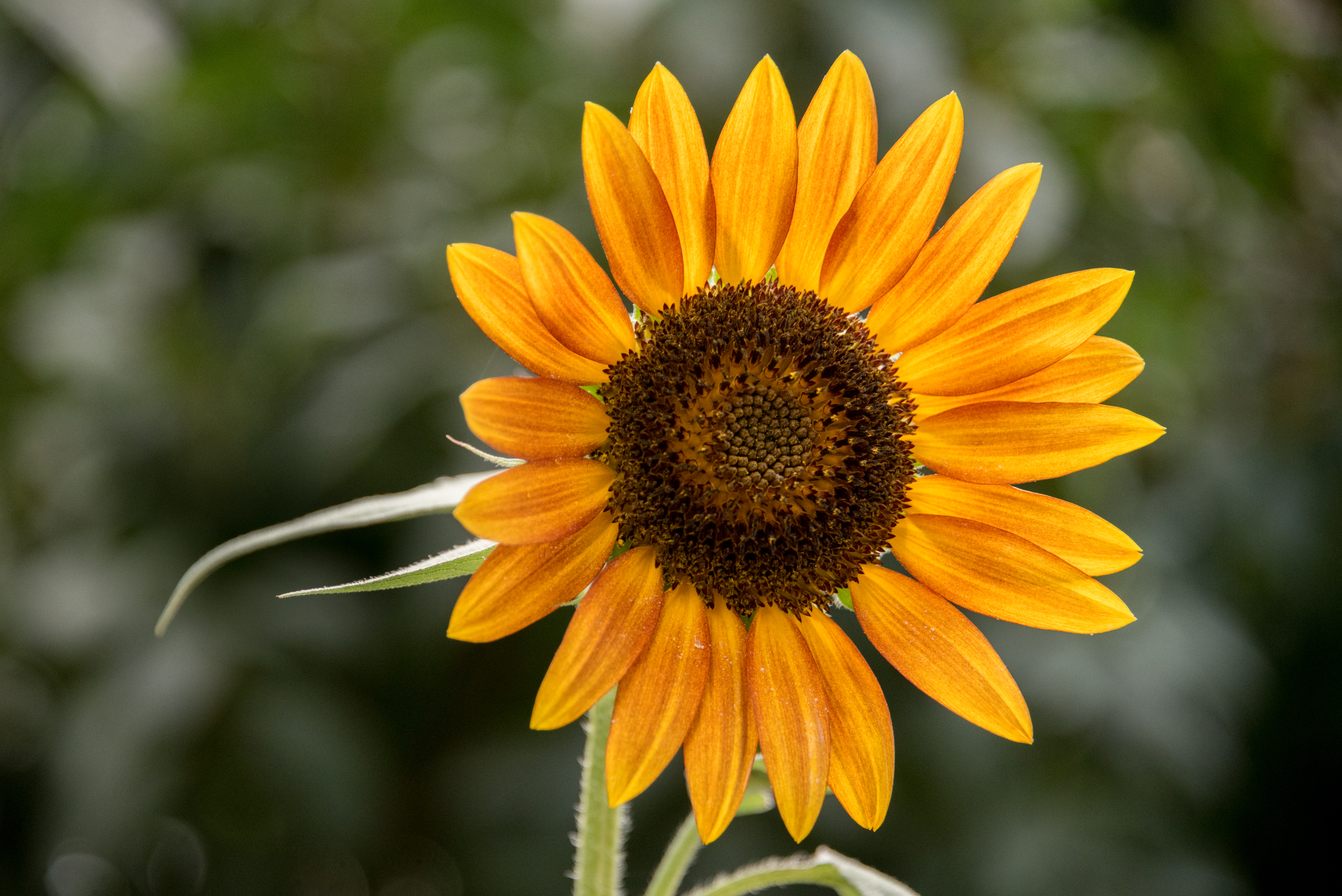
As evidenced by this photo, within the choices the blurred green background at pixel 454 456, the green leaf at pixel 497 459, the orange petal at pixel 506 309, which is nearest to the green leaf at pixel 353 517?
the green leaf at pixel 497 459

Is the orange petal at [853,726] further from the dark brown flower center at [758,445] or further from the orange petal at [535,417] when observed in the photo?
the orange petal at [535,417]

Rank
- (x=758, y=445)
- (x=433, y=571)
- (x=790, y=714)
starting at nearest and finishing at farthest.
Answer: (x=433, y=571), (x=790, y=714), (x=758, y=445)

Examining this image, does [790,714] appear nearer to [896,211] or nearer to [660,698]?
[660,698]

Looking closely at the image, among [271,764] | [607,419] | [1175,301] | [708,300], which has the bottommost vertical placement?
[271,764]

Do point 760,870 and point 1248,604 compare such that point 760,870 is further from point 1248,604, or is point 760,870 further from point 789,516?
point 1248,604

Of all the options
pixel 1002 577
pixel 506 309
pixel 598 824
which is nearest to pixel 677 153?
pixel 506 309

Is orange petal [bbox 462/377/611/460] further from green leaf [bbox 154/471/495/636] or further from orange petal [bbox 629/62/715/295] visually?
orange petal [bbox 629/62/715/295]

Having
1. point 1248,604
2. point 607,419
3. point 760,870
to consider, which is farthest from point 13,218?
point 1248,604
